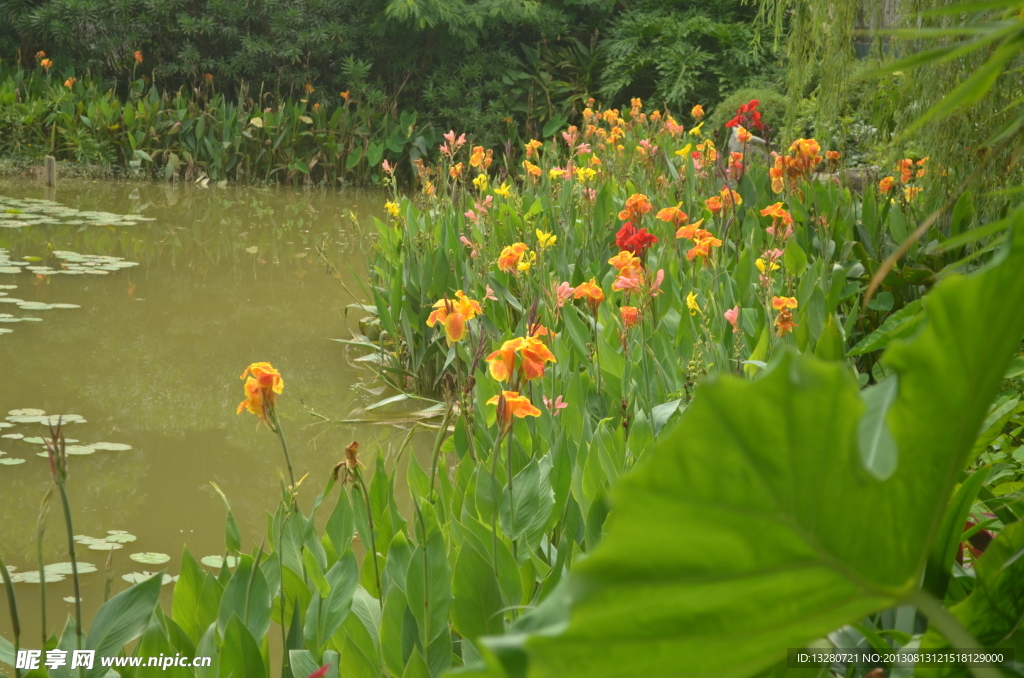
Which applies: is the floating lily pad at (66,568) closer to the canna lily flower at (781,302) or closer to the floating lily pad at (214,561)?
the floating lily pad at (214,561)

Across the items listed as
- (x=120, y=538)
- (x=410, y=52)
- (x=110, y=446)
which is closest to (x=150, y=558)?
(x=120, y=538)

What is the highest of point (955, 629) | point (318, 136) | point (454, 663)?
point (955, 629)

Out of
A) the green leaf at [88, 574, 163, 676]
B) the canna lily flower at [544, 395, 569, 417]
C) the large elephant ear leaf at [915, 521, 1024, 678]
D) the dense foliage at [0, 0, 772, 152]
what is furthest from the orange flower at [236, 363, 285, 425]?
the dense foliage at [0, 0, 772, 152]

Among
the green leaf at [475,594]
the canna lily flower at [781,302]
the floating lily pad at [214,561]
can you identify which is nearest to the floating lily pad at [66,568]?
the floating lily pad at [214,561]

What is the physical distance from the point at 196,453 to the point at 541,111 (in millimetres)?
9823

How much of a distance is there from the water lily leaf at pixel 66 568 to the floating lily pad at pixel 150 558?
0.35 ft

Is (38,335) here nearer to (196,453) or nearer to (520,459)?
(196,453)

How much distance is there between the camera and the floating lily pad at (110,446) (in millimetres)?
3062

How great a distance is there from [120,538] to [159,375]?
1568mm

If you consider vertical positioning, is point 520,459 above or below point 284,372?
above

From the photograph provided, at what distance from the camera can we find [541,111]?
12203mm

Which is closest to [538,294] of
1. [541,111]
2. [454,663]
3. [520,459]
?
[520,459]

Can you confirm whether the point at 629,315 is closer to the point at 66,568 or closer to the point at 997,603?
the point at 997,603

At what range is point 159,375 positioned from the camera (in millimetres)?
3957
